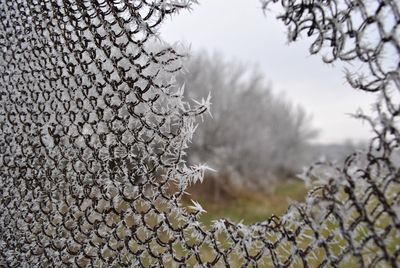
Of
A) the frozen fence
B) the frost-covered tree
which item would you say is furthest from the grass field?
the frozen fence

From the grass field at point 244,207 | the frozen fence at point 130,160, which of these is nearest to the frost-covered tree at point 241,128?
the grass field at point 244,207

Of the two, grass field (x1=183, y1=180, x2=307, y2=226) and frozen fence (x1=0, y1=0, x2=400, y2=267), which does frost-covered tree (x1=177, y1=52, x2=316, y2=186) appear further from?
frozen fence (x1=0, y1=0, x2=400, y2=267)

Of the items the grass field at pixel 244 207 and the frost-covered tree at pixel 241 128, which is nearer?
the grass field at pixel 244 207

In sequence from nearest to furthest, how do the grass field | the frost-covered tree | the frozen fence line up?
the frozen fence, the grass field, the frost-covered tree

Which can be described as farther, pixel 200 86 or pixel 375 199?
pixel 200 86

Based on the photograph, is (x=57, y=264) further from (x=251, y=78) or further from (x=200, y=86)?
(x=251, y=78)

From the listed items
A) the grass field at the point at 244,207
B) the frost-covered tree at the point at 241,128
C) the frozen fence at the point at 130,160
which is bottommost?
the frozen fence at the point at 130,160

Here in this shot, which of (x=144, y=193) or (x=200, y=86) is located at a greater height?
(x=200, y=86)

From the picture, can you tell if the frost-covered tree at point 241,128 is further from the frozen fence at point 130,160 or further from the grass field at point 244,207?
the frozen fence at point 130,160

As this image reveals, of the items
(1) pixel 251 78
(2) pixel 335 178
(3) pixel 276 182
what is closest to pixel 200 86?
(1) pixel 251 78
